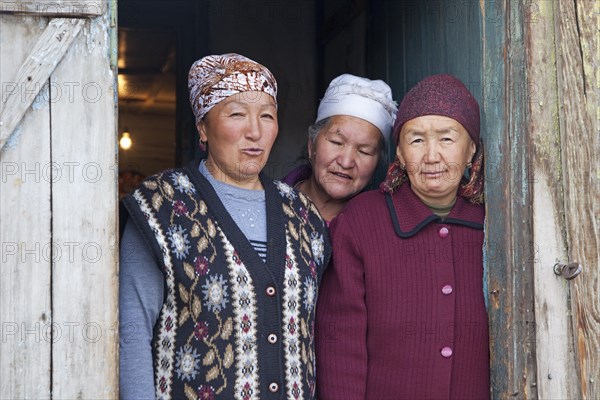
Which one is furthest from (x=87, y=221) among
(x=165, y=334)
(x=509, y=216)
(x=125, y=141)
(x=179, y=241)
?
(x=125, y=141)

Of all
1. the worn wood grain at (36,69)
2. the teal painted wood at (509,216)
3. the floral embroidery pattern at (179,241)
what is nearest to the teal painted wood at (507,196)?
the teal painted wood at (509,216)

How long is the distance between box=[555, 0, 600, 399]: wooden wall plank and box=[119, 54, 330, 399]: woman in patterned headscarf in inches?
35.0

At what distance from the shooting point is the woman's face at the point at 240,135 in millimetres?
2973

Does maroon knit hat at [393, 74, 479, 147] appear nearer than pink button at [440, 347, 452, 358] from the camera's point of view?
No

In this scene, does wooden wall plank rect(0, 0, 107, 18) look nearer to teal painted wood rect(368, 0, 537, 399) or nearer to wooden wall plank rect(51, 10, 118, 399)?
wooden wall plank rect(51, 10, 118, 399)

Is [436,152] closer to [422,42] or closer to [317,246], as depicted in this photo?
[317,246]

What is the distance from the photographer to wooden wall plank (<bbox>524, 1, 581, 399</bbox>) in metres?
2.94

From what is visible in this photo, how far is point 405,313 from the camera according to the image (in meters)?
3.08

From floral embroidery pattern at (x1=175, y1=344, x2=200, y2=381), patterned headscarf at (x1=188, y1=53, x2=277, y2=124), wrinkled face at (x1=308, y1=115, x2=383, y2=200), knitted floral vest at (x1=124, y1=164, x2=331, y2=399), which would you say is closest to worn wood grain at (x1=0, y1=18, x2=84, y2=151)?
knitted floral vest at (x1=124, y1=164, x2=331, y2=399)

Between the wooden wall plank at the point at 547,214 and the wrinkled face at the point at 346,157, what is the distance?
0.94 meters

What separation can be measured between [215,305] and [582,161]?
4.32ft

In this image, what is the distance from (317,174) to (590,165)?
121 centimetres

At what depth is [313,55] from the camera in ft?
20.0

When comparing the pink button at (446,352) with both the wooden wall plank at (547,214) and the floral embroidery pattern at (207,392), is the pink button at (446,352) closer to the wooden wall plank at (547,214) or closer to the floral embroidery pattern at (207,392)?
the wooden wall plank at (547,214)
